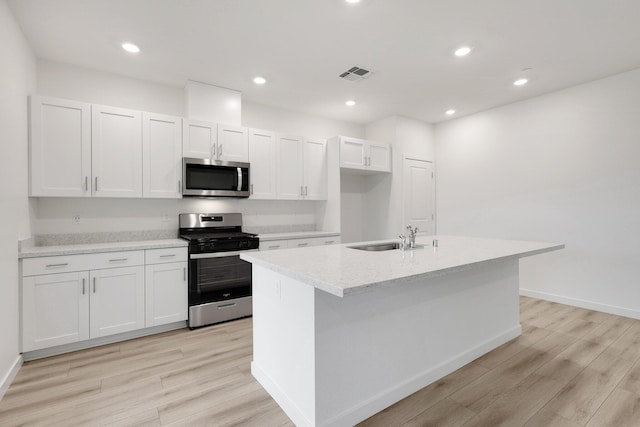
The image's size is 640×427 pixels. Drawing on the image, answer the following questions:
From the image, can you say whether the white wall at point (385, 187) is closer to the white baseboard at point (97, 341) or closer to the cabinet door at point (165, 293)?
the cabinet door at point (165, 293)

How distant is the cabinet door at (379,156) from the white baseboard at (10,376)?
4347mm

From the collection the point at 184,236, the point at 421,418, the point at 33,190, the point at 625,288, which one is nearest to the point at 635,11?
the point at 625,288

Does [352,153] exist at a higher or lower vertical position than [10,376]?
higher

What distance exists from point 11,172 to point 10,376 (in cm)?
150

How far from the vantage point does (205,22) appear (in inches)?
98.3

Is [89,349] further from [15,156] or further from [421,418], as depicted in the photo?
[421,418]

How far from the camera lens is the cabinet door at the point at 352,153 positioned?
4473 millimetres

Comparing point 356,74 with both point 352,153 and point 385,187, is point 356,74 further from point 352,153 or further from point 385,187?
point 385,187

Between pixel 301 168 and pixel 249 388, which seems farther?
pixel 301 168

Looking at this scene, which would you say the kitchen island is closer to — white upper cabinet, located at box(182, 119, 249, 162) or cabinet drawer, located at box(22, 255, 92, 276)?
cabinet drawer, located at box(22, 255, 92, 276)

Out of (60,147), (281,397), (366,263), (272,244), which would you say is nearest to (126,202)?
(60,147)

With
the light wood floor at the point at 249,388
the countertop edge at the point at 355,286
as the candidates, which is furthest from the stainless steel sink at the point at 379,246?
the light wood floor at the point at 249,388

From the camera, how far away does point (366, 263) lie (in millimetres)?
1794

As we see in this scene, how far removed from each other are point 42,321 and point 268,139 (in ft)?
9.54
